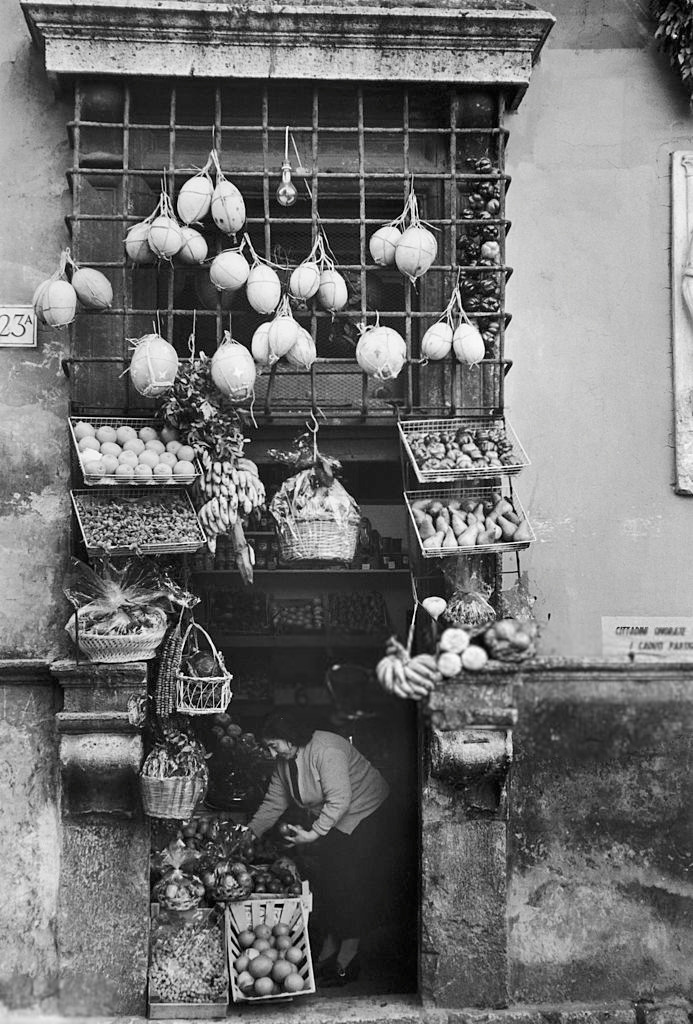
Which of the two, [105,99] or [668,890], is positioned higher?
[105,99]

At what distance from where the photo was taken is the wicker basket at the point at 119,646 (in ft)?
14.0

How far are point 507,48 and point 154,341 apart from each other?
7.08 ft

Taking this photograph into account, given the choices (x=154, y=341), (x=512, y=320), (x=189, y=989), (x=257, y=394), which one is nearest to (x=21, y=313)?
(x=154, y=341)

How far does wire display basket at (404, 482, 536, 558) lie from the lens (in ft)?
14.5

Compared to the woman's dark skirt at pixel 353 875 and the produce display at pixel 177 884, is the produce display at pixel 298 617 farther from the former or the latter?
the produce display at pixel 177 884

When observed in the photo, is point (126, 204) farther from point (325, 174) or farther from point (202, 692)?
point (202, 692)

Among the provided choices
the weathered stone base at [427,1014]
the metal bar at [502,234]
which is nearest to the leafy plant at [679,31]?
the metal bar at [502,234]

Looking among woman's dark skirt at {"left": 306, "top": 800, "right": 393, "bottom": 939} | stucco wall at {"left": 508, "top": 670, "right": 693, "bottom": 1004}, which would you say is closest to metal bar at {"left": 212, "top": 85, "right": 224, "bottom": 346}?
stucco wall at {"left": 508, "top": 670, "right": 693, "bottom": 1004}

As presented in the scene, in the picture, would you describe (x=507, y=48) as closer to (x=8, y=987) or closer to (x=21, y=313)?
(x=21, y=313)

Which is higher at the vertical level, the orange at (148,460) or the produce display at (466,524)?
the orange at (148,460)

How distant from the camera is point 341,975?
505 cm

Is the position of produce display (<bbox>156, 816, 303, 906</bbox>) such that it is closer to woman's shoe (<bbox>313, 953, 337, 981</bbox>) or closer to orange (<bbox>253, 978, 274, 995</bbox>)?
orange (<bbox>253, 978, 274, 995</bbox>)

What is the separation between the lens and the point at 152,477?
14.3 feet

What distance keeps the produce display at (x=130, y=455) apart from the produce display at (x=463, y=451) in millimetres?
1008
